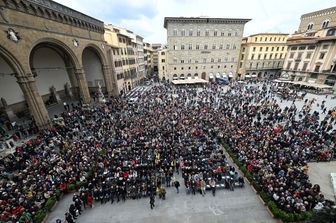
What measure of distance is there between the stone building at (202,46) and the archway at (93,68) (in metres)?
19.3

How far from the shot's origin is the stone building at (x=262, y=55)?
47028 millimetres

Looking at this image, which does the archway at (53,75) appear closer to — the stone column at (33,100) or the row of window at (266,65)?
the stone column at (33,100)

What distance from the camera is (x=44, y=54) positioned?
25.0 metres

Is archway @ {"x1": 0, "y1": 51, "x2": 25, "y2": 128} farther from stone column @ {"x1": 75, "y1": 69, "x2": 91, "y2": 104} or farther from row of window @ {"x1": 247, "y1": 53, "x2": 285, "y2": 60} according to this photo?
row of window @ {"x1": 247, "y1": 53, "x2": 285, "y2": 60}

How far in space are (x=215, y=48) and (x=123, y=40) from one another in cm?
2516

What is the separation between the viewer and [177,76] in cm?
4488

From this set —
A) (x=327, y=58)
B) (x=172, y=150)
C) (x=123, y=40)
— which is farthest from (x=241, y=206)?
(x=327, y=58)

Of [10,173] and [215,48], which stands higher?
[215,48]

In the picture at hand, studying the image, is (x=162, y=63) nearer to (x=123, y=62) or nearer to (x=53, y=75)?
(x=123, y=62)

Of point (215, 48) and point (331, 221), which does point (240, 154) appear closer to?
point (331, 221)

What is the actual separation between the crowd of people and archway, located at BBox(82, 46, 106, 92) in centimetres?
1414

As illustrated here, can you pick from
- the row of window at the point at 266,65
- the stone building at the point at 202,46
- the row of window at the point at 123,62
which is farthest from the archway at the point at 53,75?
the row of window at the point at 266,65

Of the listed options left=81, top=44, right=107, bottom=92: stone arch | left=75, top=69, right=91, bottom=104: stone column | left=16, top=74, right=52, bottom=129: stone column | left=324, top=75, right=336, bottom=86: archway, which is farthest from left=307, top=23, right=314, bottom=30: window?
left=16, top=74, right=52, bottom=129: stone column

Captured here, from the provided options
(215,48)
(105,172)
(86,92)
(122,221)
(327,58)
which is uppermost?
(215,48)
